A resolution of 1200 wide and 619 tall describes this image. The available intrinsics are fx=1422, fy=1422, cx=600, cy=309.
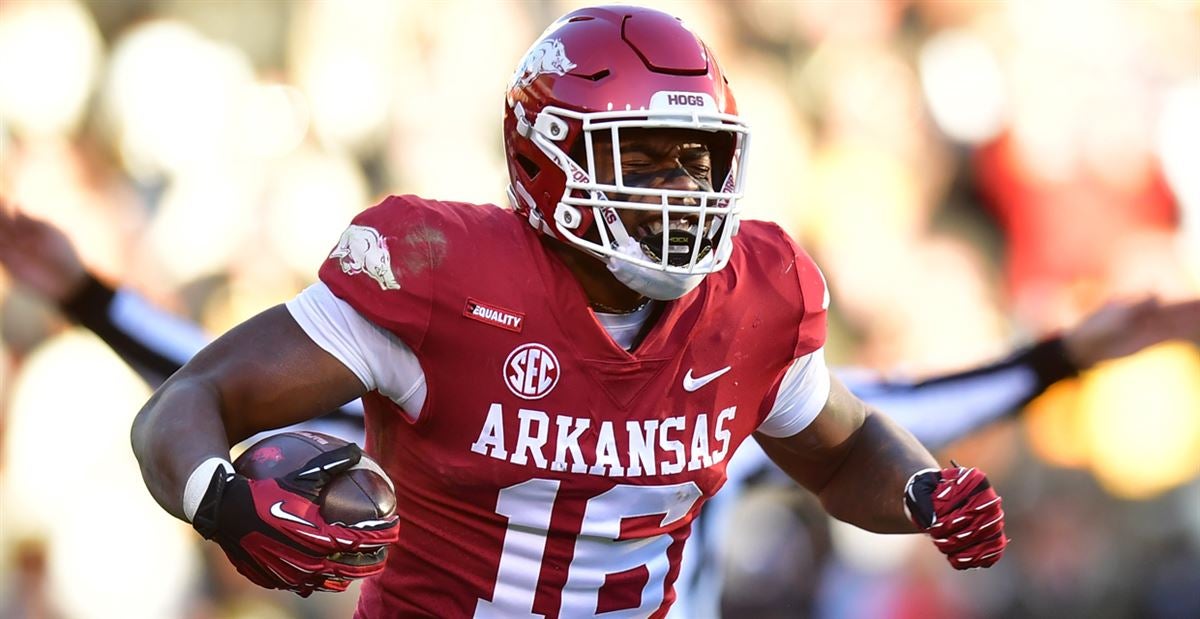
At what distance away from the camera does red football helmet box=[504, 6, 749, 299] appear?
191 cm

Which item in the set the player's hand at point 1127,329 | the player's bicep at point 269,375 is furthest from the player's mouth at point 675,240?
the player's hand at point 1127,329

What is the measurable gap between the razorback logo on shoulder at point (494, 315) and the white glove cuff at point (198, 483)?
0.40m

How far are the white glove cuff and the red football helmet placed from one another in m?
0.58

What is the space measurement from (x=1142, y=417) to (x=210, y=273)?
280cm

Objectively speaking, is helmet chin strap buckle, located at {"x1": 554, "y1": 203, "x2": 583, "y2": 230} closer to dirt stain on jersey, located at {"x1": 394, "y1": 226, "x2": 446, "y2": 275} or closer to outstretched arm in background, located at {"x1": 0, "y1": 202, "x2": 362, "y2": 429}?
dirt stain on jersey, located at {"x1": 394, "y1": 226, "x2": 446, "y2": 275}

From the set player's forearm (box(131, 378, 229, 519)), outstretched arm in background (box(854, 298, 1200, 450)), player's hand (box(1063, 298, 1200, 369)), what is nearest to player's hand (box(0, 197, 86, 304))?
player's forearm (box(131, 378, 229, 519))

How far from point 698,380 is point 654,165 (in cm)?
31

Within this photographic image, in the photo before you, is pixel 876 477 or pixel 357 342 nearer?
pixel 357 342

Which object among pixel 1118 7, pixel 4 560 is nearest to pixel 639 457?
pixel 4 560

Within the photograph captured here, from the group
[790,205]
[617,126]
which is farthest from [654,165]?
[790,205]

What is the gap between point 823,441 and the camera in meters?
2.30

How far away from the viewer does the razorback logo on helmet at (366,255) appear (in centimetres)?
184

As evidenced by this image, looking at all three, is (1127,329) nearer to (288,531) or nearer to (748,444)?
(748,444)

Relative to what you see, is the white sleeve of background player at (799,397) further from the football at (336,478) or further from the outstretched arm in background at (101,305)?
the outstretched arm in background at (101,305)
